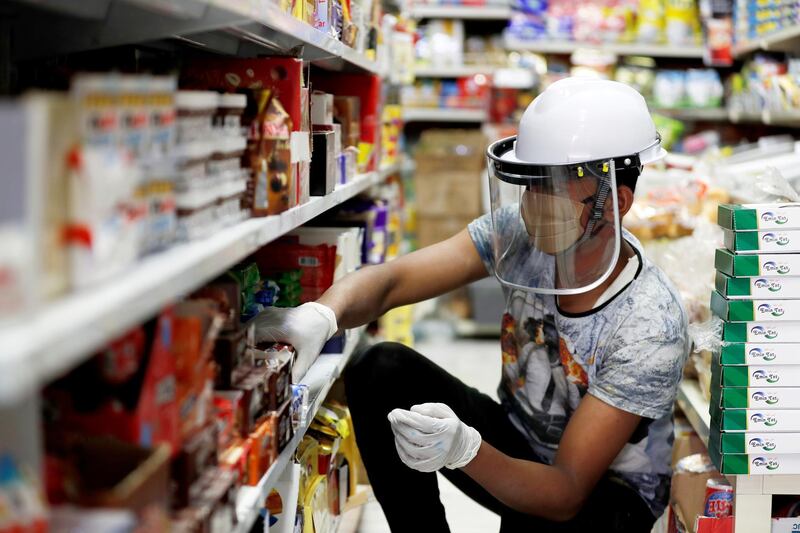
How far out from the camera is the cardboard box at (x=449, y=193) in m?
5.79

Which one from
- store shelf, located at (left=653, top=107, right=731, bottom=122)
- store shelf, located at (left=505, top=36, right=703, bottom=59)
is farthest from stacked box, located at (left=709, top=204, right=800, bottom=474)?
store shelf, located at (left=505, top=36, right=703, bottom=59)

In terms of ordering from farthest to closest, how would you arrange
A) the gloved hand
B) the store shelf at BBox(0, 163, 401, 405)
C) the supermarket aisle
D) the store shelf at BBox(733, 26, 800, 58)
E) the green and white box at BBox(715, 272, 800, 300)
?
1. the store shelf at BBox(733, 26, 800, 58)
2. the supermarket aisle
3. the green and white box at BBox(715, 272, 800, 300)
4. the gloved hand
5. the store shelf at BBox(0, 163, 401, 405)

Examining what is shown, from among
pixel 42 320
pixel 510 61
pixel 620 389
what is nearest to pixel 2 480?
pixel 42 320

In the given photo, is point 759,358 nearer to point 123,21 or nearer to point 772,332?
point 772,332

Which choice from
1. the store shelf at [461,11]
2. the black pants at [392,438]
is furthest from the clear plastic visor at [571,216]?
the store shelf at [461,11]

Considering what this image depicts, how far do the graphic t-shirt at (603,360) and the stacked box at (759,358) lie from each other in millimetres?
121

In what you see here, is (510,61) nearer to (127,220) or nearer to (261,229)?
(261,229)

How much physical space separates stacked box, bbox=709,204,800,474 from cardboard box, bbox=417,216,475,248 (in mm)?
3739

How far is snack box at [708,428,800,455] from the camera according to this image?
209cm

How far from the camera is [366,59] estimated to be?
2.96 meters

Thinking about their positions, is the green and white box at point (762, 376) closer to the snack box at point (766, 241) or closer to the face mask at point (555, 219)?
the snack box at point (766, 241)

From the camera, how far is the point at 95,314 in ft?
2.81

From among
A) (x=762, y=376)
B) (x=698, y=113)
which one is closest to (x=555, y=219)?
(x=762, y=376)

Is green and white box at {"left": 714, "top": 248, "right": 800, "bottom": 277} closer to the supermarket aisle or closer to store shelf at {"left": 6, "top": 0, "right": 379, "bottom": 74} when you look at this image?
store shelf at {"left": 6, "top": 0, "right": 379, "bottom": 74}
